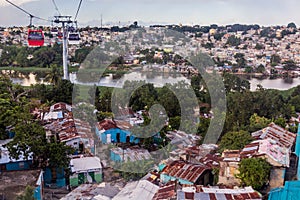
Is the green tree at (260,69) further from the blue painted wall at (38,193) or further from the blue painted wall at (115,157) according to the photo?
the blue painted wall at (38,193)

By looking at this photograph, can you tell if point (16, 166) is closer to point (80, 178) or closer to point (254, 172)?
point (80, 178)

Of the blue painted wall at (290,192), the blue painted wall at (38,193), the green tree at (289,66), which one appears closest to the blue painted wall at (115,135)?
the blue painted wall at (38,193)

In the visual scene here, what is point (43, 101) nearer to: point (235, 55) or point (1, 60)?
Answer: point (1, 60)

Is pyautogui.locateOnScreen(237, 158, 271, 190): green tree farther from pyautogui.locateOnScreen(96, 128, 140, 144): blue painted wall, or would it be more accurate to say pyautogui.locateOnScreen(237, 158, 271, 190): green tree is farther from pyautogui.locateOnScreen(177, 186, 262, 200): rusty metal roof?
pyautogui.locateOnScreen(96, 128, 140, 144): blue painted wall

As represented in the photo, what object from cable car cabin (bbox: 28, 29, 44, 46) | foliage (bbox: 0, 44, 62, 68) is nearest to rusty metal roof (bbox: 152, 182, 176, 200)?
cable car cabin (bbox: 28, 29, 44, 46)

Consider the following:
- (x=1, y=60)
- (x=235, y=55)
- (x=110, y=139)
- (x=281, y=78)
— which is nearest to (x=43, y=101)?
(x=110, y=139)

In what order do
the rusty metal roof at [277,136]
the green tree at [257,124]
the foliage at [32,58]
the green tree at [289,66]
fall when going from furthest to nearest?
the green tree at [289,66]
the foliage at [32,58]
the green tree at [257,124]
the rusty metal roof at [277,136]
